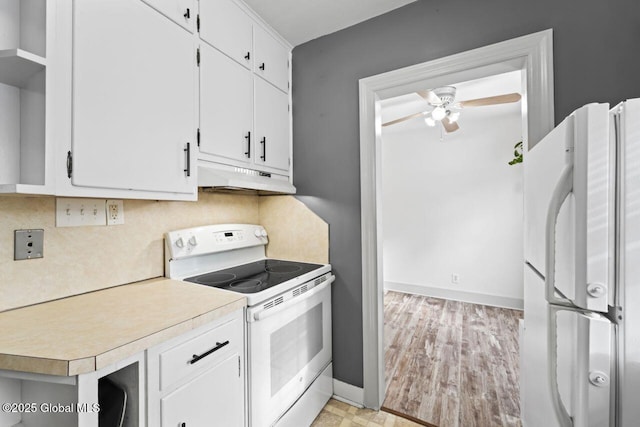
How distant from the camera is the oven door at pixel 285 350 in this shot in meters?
1.31

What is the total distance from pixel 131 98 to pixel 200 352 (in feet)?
3.61

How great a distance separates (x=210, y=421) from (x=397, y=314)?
2822 mm

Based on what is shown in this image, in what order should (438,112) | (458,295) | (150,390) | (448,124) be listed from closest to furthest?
(150,390), (438,112), (448,124), (458,295)

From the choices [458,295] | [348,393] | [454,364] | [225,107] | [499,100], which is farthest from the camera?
[458,295]

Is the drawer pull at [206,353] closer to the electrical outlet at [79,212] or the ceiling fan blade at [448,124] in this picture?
the electrical outlet at [79,212]

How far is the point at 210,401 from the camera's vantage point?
1087 millimetres

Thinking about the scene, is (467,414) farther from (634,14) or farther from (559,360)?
(634,14)

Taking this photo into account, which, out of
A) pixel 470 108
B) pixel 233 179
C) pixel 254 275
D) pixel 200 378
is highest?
pixel 470 108

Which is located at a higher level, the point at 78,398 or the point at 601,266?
the point at 601,266

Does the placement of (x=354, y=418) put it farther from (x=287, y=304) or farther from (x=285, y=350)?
(x=287, y=304)

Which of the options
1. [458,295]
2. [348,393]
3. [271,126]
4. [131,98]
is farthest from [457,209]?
[131,98]

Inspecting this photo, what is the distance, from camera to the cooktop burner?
1500 mm

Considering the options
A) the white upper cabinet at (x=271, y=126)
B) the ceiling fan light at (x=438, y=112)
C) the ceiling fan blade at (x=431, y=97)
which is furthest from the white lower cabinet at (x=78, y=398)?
the ceiling fan light at (x=438, y=112)

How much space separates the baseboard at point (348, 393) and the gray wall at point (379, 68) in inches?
1.8
